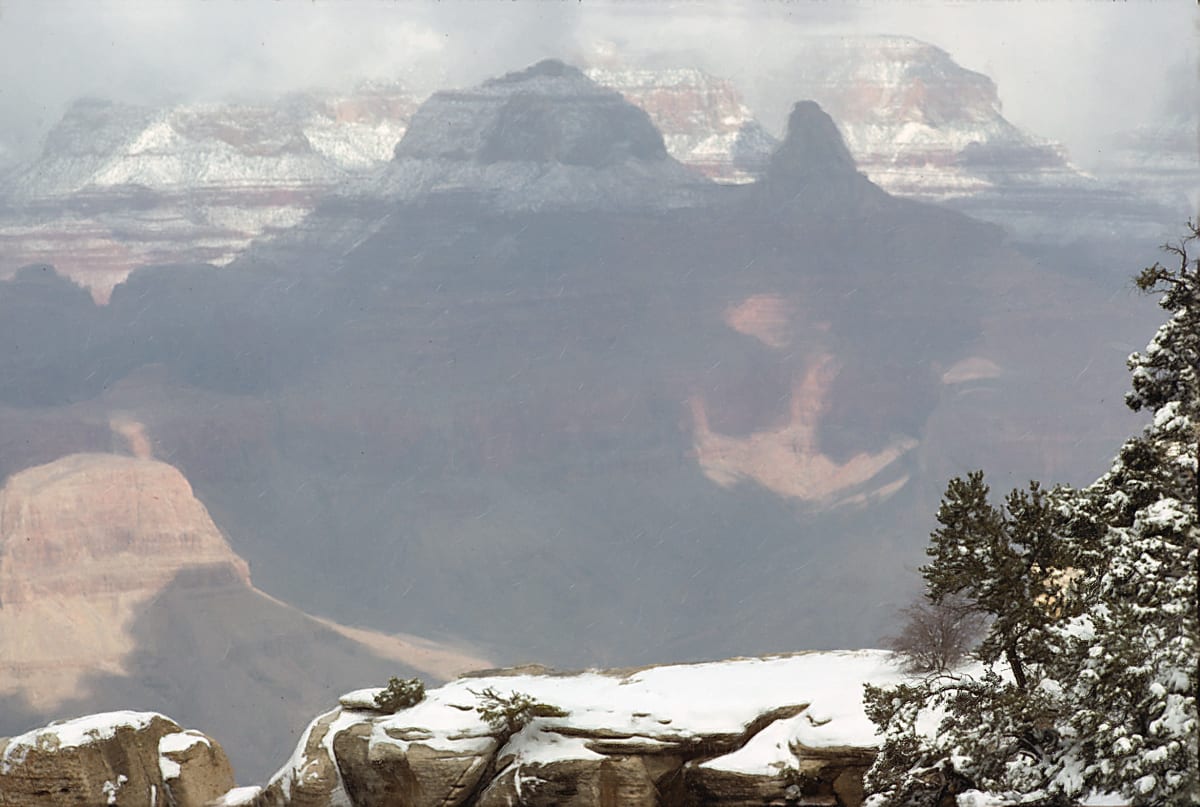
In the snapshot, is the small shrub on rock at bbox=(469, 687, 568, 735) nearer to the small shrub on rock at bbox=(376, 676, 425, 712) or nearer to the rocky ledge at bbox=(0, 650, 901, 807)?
the rocky ledge at bbox=(0, 650, 901, 807)

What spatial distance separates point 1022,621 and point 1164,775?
15.2 ft

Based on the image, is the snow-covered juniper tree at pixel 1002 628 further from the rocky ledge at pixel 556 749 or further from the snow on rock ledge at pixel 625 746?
the rocky ledge at pixel 556 749

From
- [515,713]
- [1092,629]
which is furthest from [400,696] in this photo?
[1092,629]

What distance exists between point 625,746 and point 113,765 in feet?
53.2

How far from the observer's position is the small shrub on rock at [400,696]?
150ft

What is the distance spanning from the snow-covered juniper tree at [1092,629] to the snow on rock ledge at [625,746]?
644cm

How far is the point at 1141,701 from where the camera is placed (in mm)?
26734

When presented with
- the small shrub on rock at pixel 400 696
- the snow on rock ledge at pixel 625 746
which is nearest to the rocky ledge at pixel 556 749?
the snow on rock ledge at pixel 625 746

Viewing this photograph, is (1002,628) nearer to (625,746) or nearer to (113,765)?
(625,746)

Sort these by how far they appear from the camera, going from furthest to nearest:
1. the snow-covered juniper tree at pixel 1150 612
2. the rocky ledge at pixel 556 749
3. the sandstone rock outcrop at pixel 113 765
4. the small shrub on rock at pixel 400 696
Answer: the sandstone rock outcrop at pixel 113 765, the small shrub on rock at pixel 400 696, the rocky ledge at pixel 556 749, the snow-covered juniper tree at pixel 1150 612

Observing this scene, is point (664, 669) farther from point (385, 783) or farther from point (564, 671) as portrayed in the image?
point (385, 783)

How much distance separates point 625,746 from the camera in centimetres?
4175

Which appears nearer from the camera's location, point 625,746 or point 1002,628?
point 1002,628

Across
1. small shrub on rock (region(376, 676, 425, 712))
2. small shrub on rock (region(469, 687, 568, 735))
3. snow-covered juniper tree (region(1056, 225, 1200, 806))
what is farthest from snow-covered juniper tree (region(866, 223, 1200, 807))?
small shrub on rock (region(376, 676, 425, 712))
